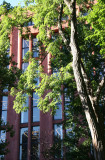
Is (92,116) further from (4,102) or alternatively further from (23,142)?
(4,102)

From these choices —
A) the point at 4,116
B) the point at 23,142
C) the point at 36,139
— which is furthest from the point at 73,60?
the point at 4,116

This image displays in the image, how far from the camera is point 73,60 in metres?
8.88

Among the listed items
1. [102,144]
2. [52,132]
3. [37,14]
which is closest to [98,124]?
[102,144]

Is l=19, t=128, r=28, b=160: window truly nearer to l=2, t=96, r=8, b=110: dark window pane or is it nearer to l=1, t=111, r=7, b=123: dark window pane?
l=1, t=111, r=7, b=123: dark window pane

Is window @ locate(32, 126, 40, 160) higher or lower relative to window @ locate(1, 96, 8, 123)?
lower

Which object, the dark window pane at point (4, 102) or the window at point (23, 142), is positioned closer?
the window at point (23, 142)

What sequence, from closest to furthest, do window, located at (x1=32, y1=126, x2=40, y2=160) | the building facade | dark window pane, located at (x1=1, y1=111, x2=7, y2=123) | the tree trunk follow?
the tree trunk < window, located at (x1=32, y1=126, x2=40, y2=160) < the building facade < dark window pane, located at (x1=1, y1=111, x2=7, y2=123)

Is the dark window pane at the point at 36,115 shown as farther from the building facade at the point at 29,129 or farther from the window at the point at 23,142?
the window at the point at 23,142

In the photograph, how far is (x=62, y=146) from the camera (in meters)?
17.8

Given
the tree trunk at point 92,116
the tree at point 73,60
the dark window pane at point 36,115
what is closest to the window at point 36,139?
the dark window pane at point 36,115

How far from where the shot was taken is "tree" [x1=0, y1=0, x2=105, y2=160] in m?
7.93

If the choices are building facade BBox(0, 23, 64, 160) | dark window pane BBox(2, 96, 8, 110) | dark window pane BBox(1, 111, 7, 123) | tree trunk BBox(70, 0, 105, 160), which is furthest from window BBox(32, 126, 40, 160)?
tree trunk BBox(70, 0, 105, 160)

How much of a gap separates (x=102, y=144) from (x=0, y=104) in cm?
1970

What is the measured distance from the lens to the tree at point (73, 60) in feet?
26.0
